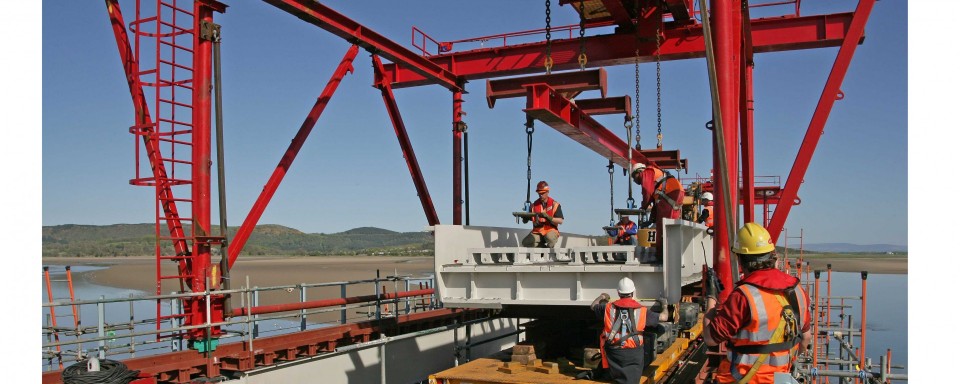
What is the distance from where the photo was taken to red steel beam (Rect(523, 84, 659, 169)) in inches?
384

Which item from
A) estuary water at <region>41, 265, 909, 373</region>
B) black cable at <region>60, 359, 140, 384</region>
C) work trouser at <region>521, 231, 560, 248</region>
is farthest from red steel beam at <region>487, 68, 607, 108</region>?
black cable at <region>60, 359, 140, 384</region>

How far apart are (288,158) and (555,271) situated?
6061 mm

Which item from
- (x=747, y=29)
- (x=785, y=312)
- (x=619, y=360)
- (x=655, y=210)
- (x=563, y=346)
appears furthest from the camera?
(x=747, y=29)

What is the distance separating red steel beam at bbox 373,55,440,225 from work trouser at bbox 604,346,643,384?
9.00 m

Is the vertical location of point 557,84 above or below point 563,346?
above

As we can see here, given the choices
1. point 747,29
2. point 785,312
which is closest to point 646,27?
point 747,29

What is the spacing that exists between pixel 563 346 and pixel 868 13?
7.97 metres

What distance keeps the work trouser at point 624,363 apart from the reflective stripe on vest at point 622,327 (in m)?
0.06

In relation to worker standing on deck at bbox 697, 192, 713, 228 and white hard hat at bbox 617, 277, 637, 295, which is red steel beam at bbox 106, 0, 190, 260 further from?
worker standing on deck at bbox 697, 192, 713, 228

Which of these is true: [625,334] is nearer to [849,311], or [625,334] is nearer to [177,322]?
[177,322]

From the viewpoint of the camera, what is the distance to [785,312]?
480 cm

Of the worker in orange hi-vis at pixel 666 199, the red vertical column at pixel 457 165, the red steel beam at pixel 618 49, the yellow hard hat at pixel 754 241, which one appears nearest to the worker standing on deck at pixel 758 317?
the yellow hard hat at pixel 754 241

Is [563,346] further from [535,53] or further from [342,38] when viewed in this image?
[535,53]

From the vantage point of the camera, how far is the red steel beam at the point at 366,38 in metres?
11.3
